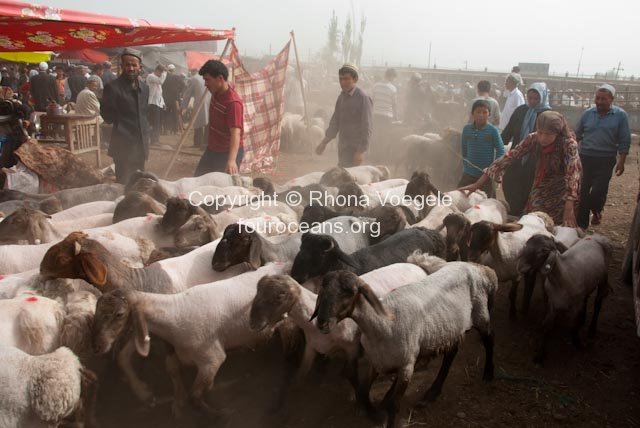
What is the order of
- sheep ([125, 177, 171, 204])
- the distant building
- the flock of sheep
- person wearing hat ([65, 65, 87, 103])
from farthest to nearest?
the distant building, person wearing hat ([65, 65, 87, 103]), sheep ([125, 177, 171, 204]), the flock of sheep

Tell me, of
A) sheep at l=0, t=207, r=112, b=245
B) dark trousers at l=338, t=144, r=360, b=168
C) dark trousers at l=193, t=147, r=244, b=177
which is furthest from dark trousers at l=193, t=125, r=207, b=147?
sheep at l=0, t=207, r=112, b=245

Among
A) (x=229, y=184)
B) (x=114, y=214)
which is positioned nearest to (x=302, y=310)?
(x=114, y=214)

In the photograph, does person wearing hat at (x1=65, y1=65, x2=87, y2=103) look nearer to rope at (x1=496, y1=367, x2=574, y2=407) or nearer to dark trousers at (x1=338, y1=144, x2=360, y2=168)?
dark trousers at (x1=338, y1=144, x2=360, y2=168)

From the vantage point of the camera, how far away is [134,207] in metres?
5.15

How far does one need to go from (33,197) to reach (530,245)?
210 inches

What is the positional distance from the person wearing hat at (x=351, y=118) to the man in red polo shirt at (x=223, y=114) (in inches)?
71.3

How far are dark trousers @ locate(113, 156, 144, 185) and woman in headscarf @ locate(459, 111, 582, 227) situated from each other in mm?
4657

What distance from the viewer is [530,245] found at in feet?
15.3

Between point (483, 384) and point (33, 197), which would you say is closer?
point (483, 384)

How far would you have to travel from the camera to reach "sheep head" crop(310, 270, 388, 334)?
3111 mm

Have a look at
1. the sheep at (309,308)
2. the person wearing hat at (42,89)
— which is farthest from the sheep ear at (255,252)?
the person wearing hat at (42,89)

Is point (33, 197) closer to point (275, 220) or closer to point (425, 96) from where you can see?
point (275, 220)

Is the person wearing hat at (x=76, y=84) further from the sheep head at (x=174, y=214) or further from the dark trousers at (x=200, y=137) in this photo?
the sheep head at (x=174, y=214)

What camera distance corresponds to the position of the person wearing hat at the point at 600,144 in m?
6.81
